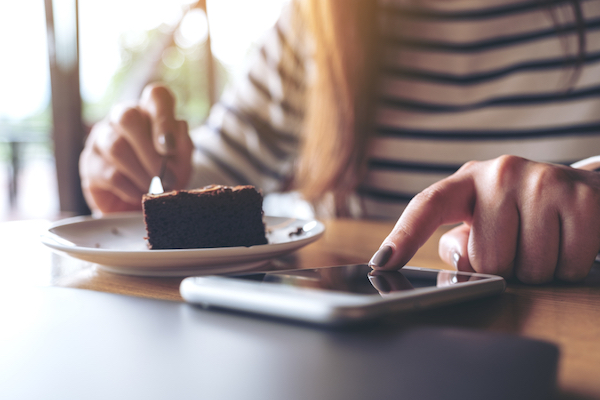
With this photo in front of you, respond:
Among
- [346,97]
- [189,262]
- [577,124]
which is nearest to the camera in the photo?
[189,262]

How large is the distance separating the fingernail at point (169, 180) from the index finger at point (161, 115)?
46 millimetres

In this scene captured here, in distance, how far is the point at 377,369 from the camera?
7.6 inches

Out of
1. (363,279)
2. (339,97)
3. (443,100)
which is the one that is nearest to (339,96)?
(339,97)

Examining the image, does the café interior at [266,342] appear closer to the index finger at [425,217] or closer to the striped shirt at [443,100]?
the index finger at [425,217]

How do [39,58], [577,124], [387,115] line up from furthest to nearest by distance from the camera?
[39,58] < [387,115] < [577,124]

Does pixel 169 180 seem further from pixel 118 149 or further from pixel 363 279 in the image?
pixel 363 279

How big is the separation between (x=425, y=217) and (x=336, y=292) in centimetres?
15

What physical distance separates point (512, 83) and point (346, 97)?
0.40 metres

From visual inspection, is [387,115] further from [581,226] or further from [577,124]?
[581,226]

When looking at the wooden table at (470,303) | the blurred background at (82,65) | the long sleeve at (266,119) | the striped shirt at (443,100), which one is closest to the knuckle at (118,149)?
the wooden table at (470,303)

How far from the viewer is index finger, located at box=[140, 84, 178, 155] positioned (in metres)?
0.77

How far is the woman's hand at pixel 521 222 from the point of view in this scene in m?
0.38

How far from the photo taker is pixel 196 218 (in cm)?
46

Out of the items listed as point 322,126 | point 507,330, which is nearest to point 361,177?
point 322,126
